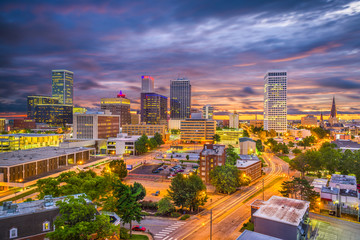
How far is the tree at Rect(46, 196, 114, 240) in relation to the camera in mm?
26875

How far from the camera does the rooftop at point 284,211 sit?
3975cm

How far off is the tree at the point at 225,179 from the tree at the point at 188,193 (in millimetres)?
13650

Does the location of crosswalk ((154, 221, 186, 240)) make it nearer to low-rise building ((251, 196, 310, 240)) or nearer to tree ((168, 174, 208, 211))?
tree ((168, 174, 208, 211))

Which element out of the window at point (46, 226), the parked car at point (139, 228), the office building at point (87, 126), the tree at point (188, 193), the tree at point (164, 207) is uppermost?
the office building at point (87, 126)

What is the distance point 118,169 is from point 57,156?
28084 mm

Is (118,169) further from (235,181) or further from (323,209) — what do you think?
(323,209)

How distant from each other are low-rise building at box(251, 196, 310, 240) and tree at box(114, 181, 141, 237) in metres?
22.2

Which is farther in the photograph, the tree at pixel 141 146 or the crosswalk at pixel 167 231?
the tree at pixel 141 146

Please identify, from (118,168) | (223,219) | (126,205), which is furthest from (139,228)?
(118,168)

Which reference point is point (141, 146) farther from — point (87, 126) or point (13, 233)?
point (13, 233)

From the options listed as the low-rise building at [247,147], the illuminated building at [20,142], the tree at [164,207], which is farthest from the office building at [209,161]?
the illuminated building at [20,142]

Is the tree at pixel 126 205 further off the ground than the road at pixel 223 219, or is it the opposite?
the tree at pixel 126 205

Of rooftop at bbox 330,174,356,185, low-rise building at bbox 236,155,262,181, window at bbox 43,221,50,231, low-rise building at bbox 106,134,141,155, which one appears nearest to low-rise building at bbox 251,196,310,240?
rooftop at bbox 330,174,356,185

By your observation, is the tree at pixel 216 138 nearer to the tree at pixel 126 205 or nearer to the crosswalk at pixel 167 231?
the crosswalk at pixel 167 231
